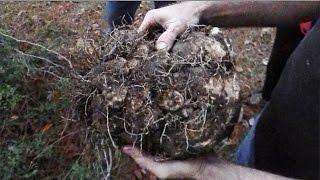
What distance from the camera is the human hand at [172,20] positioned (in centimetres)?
113

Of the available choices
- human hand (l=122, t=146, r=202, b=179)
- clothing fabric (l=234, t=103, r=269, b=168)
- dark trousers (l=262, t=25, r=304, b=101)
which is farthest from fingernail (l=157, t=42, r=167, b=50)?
dark trousers (l=262, t=25, r=304, b=101)

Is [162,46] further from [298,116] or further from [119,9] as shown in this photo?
[119,9]

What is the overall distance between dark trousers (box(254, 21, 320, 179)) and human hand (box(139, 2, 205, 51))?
304 millimetres

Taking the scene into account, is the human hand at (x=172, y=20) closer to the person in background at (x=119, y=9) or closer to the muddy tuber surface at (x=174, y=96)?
the muddy tuber surface at (x=174, y=96)

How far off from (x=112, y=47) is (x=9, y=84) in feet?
2.48

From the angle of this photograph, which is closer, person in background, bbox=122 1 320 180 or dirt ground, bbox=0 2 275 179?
person in background, bbox=122 1 320 180

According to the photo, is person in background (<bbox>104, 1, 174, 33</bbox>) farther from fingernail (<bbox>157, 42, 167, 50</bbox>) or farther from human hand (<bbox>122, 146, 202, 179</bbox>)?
human hand (<bbox>122, 146, 202, 179</bbox>)

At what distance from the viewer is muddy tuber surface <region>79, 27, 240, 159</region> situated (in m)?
1.09

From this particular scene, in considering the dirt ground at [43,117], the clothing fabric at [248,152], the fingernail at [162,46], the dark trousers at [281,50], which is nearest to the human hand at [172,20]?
the fingernail at [162,46]

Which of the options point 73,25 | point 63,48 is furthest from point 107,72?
point 73,25

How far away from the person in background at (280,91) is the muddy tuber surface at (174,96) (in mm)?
45

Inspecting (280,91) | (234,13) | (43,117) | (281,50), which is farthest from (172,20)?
(281,50)

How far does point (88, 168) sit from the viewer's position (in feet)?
5.36

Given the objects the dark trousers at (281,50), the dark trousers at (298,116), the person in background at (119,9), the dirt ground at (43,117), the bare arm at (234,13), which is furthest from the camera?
the person in background at (119,9)
